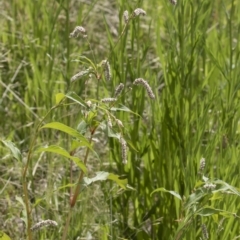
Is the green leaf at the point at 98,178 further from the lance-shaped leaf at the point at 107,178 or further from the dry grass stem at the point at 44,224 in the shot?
the dry grass stem at the point at 44,224

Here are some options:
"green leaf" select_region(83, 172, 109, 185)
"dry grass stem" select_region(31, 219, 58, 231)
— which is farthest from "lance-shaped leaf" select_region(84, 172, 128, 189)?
"dry grass stem" select_region(31, 219, 58, 231)

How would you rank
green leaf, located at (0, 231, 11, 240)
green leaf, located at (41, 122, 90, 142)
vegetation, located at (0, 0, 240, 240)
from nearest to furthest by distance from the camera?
green leaf, located at (41, 122, 90, 142) < green leaf, located at (0, 231, 11, 240) < vegetation, located at (0, 0, 240, 240)

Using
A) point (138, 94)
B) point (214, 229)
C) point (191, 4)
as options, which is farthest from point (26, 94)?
point (214, 229)

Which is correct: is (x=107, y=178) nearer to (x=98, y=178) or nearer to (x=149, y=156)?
(x=98, y=178)

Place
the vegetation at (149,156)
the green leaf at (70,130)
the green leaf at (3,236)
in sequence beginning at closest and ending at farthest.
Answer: the green leaf at (70,130), the green leaf at (3,236), the vegetation at (149,156)

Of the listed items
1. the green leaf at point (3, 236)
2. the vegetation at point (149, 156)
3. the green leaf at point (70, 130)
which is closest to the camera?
the green leaf at point (70, 130)

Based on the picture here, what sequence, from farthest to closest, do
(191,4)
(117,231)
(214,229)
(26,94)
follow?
(26,94)
(117,231)
(191,4)
(214,229)

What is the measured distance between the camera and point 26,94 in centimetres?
323

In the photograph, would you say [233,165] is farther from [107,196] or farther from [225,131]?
[107,196]

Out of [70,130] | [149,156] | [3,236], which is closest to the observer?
[70,130]

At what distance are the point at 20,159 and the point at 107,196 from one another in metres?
Result: 0.72

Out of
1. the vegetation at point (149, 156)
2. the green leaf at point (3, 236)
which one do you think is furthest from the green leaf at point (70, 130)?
the green leaf at point (3, 236)

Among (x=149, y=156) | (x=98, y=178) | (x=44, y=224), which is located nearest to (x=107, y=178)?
(x=98, y=178)

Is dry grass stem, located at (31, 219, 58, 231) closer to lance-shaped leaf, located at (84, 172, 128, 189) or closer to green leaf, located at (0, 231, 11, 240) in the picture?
green leaf, located at (0, 231, 11, 240)
